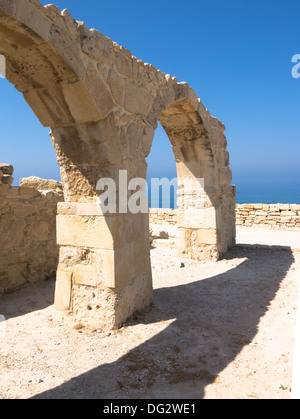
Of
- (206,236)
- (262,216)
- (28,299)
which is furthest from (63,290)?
(262,216)

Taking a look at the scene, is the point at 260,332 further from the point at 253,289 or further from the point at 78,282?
the point at 78,282

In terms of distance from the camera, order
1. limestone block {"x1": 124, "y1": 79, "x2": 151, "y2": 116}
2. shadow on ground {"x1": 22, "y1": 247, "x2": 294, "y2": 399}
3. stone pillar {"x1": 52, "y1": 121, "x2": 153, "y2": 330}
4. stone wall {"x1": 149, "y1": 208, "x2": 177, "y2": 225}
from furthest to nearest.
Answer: stone wall {"x1": 149, "y1": 208, "x2": 177, "y2": 225} < limestone block {"x1": 124, "y1": 79, "x2": 151, "y2": 116} < stone pillar {"x1": 52, "y1": 121, "x2": 153, "y2": 330} < shadow on ground {"x1": 22, "y1": 247, "x2": 294, "y2": 399}

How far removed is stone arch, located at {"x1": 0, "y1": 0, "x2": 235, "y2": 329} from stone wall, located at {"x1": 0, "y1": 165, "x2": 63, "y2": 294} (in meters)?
1.40

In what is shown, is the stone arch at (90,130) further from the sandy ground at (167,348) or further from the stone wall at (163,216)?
the stone wall at (163,216)

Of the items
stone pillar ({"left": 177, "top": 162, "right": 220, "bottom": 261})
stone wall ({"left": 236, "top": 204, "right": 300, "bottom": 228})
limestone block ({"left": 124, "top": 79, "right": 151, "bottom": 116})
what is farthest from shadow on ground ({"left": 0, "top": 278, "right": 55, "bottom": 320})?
stone wall ({"left": 236, "top": 204, "right": 300, "bottom": 228})

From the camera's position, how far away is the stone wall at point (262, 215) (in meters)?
11.4

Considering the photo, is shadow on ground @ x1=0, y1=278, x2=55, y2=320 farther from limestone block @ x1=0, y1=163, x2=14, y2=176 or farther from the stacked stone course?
the stacked stone course

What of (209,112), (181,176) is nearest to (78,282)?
(181,176)

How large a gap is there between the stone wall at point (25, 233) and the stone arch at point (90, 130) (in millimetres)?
1401

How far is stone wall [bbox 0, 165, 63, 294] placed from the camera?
436 cm

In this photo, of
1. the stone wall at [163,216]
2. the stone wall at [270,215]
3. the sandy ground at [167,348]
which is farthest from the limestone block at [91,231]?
the stone wall at [270,215]

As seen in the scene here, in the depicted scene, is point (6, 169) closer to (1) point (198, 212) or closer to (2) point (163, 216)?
(1) point (198, 212)
